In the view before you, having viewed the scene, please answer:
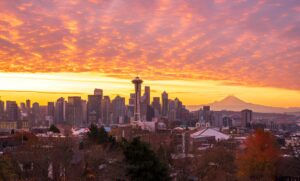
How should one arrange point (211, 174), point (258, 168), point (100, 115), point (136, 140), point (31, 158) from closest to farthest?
1. point (136, 140)
2. point (211, 174)
3. point (31, 158)
4. point (258, 168)
5. point (100, 115)

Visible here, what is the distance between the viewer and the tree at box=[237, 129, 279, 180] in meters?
22.7

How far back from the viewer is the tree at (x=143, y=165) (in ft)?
42.4

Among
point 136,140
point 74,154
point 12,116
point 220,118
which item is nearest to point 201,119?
point 220,118

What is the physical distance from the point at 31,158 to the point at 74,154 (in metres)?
4.55

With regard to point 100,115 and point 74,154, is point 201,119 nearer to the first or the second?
point 100,115

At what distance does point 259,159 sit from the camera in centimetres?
2420

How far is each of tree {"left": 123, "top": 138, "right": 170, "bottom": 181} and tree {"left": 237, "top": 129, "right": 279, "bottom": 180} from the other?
9.27 m

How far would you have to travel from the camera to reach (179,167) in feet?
72.1

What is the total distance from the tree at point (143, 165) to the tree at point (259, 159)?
9273 millimetres

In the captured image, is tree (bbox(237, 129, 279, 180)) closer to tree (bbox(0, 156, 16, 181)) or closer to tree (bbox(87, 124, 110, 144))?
tree (bbox(87, 124, 110, 144))

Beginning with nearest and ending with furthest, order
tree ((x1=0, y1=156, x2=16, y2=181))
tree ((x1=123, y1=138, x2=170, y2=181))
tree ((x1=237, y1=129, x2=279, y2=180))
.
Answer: tree ((x1=123, y1=138, x2=170, y2=181)) → tree ((x1=0, y1=156, x2=16, y2=181)) → tree ((x1=237, y1=129, x2=279, y2=180))

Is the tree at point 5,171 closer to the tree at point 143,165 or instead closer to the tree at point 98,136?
the tree at point 143,165

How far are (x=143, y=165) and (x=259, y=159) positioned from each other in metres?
12.8

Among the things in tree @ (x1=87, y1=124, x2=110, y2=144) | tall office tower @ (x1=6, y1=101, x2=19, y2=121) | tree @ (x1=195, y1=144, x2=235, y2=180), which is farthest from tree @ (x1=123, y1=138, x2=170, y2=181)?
tall office tower @ (x1=6, y1=101, x2=19, y2=121)
